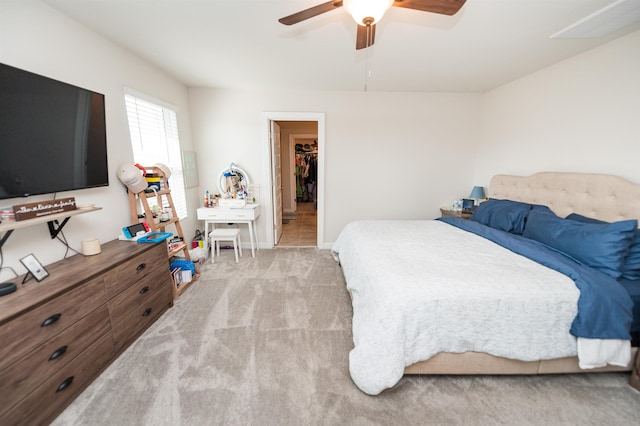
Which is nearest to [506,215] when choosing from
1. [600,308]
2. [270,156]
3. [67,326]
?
[600,308]

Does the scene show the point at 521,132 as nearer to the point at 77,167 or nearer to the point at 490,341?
the point at 490,341

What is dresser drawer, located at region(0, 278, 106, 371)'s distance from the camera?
110 cm

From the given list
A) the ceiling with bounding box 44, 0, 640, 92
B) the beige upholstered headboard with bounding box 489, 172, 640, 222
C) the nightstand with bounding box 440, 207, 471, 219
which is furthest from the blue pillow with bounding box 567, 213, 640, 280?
the nightstand with bounding box 440, 207, 471, 219

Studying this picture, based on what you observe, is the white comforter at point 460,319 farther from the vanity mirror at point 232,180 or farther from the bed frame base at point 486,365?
the vanity mirror at point 232,180

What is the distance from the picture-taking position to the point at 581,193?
7.34 ft

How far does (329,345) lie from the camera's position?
1.87 meters

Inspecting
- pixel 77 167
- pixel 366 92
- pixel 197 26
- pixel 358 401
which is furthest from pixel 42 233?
pixel 366 92

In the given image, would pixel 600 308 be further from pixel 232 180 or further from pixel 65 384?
pixel 232 180

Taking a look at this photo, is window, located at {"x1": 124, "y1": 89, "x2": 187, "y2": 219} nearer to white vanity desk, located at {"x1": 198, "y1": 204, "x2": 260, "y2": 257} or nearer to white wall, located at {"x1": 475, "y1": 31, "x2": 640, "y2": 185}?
white vanity desk, located at {"x1": 198, "y1": 204, "x2": 260, "y2": 257}

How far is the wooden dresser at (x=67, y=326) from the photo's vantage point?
1129 millimetres

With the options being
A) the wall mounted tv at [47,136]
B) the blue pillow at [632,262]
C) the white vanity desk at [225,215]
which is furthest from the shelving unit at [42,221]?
the blue pillow at [632,262]

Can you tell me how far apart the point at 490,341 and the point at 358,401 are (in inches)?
34.7

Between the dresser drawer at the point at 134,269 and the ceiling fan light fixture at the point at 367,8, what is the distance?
2215mm

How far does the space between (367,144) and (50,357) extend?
3.76 metres
